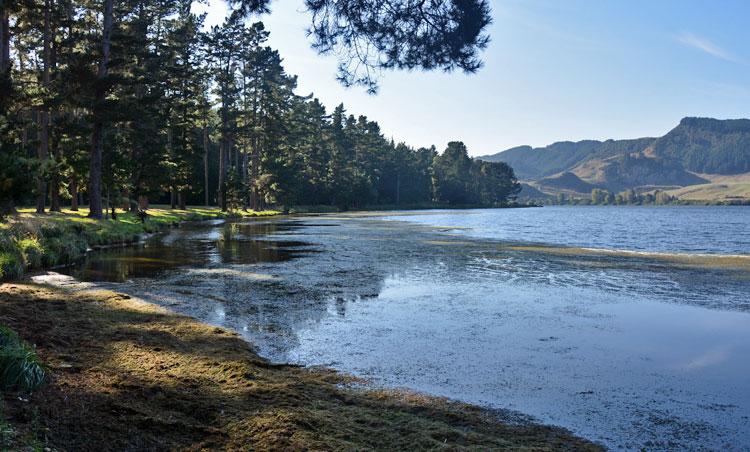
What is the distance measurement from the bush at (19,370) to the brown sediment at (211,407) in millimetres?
146

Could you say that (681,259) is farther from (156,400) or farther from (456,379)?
(156,400)

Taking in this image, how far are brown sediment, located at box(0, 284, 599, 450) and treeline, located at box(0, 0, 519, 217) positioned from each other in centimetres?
754

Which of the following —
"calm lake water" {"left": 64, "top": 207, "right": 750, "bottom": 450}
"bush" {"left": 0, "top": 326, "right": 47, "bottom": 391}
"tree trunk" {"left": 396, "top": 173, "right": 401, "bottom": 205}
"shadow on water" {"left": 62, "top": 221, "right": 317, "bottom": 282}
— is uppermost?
"tree trunk" {"left": 396, "top": 173, "right": 401, "bottom": 205}

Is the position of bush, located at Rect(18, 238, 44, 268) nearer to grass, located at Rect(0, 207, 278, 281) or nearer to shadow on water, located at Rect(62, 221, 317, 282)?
grass, located at Rect(0, 207, 278, 281)

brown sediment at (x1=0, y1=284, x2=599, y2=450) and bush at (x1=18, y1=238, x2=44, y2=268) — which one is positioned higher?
bush at (x1=18, y1=238, x2=44, y2=268)

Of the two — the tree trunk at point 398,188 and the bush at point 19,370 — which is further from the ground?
the tree trunk at point 398,188

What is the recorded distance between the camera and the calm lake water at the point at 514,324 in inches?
260

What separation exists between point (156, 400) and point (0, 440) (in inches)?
74.2

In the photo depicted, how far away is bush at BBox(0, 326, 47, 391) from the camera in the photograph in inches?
215

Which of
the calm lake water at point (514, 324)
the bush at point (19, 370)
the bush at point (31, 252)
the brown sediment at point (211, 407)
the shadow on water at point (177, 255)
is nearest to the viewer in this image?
the brown sediment at point (211, 407)

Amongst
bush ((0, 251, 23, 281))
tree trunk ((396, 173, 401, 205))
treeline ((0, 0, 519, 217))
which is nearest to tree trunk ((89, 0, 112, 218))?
treeline ((0, 0, 519, 217))

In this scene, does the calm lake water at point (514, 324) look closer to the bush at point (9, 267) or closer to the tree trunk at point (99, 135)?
the bush at point (9, 267)

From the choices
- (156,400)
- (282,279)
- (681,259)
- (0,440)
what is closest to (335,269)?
(282,279)

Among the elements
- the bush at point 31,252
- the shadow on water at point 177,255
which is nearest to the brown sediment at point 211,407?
the shadow on water at point 177,255
